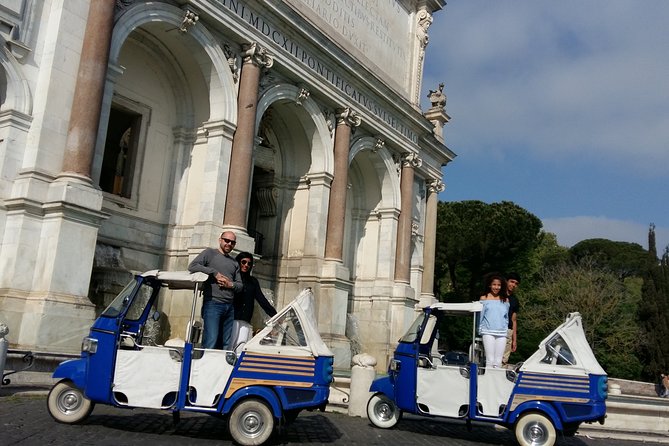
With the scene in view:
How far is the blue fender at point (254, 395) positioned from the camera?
241 inches

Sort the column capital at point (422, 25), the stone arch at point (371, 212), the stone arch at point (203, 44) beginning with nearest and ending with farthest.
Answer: the stone arch at point (203, 44) < the stone arch at point (371, 212) < the column capital at point (422, 25)

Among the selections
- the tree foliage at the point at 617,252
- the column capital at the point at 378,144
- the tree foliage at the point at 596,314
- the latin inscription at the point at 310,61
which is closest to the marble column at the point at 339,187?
the latin inscription at the point at 310,61

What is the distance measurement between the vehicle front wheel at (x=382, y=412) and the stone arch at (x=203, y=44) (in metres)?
8.97

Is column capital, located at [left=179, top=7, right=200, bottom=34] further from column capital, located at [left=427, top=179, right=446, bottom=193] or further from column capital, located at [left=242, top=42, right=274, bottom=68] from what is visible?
column capital, located at [left=427, top=179, right=446, bottom=193]

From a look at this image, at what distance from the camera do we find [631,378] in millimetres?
32281

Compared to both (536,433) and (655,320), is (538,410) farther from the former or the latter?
(655,320)

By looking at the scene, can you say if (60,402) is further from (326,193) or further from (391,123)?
(391,123)

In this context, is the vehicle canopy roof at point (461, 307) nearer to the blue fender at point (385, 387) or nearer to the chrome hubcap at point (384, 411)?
the blue fender at point (385, 387)

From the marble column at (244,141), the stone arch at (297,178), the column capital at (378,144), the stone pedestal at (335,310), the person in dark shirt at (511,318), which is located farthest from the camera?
the column capital at (378,144)

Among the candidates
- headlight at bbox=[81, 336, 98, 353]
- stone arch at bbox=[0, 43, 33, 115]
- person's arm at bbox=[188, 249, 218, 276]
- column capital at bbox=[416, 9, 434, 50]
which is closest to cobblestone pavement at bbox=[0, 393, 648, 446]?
headlight at bbox=[81, 336, 98, 353]

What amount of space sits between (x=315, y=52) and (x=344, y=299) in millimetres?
7583

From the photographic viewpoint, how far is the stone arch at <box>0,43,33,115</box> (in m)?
11.5

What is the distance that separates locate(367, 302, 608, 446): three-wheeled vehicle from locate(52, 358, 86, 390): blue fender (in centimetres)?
388

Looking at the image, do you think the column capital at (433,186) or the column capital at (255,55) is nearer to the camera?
the column capital at (255,55)
